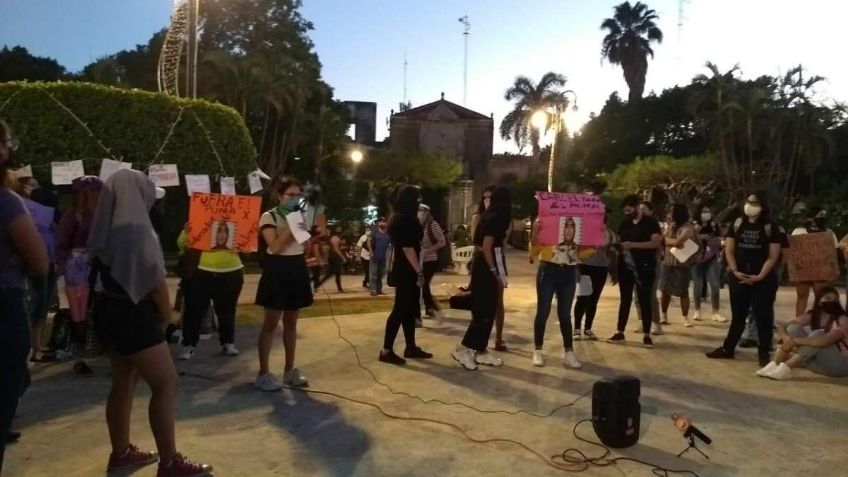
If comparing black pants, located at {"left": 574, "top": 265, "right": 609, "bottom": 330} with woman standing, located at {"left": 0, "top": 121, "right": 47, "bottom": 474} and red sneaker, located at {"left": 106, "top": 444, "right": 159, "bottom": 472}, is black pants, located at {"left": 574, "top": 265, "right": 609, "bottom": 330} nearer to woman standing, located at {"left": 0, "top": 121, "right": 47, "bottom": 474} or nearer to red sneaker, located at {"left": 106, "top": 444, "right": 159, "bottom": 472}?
red sneaker, located at {"left": 106, "top": 444, "right": 159, "bottom": 472}

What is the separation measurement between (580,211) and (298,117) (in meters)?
28.8

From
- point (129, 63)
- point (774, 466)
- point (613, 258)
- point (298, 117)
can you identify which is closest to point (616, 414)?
point (774, 466)

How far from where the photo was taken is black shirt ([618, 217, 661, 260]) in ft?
26.4

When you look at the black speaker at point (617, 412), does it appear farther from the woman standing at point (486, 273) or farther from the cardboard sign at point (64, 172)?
the cardboard sign at point (64, 172)

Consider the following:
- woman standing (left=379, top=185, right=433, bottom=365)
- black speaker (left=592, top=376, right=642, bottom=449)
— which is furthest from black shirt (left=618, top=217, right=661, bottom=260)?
black speaker (left=592, top=376, right=642, bottom=449)

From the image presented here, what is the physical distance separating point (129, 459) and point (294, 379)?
2019 millimetres

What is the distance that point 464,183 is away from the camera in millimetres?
39938

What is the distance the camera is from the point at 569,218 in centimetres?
704

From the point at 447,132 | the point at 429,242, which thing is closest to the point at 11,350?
the point at 429,242

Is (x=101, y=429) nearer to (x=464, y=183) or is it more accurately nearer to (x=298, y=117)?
(x=298, y=117)

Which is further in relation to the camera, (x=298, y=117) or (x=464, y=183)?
(x=464, y=183)

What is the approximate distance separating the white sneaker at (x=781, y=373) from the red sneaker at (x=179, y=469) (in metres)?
5.38

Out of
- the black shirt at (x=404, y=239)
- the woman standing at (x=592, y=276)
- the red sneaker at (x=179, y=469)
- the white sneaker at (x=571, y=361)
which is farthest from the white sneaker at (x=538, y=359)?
the red sneaker at (x=179, y=469)

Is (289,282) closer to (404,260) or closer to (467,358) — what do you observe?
(404,260)
